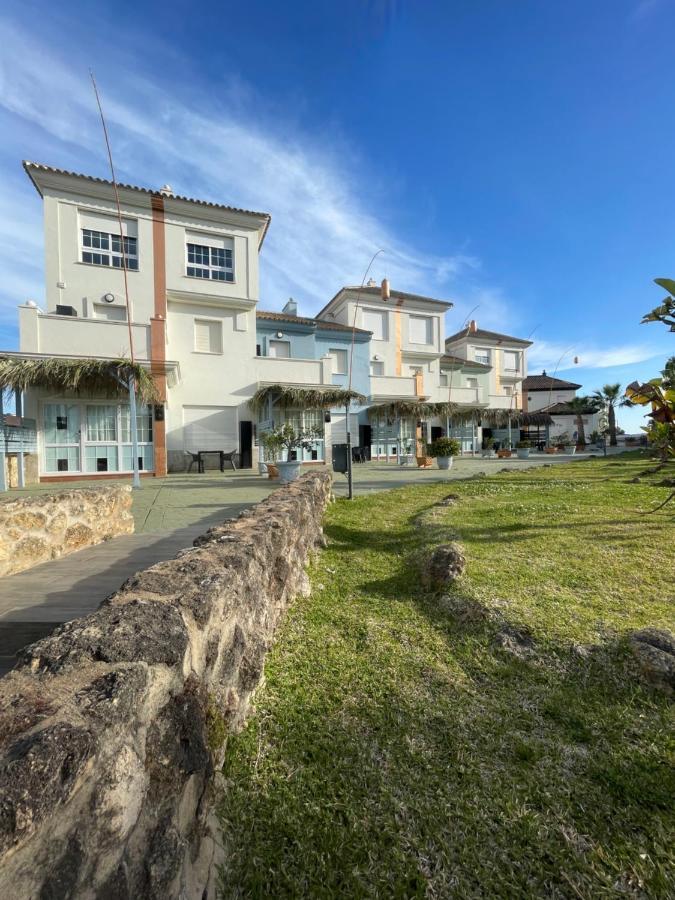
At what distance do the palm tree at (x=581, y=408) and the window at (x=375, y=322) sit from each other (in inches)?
814

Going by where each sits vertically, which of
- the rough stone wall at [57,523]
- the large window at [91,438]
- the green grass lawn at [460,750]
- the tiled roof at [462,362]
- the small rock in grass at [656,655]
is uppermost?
the tiled roof at [462,362]

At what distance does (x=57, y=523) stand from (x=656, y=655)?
502cm

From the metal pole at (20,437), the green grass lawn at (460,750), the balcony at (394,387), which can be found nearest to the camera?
the green grass lawn at (460,750)

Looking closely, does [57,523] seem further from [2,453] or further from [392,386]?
[392,386]

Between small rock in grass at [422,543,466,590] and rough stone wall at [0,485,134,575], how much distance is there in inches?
145

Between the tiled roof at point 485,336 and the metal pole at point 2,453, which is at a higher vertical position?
the tiled roof at point 485,336

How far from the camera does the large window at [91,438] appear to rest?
42.8ft

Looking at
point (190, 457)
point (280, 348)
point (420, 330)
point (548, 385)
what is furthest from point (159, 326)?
point (548, 385)

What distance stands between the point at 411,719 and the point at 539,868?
71 centimetres

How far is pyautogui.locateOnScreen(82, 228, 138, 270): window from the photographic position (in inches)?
592

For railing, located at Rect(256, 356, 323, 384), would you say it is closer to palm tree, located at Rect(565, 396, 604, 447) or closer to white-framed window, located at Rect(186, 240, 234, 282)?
white-framed window, located at Rect(186, 240, 234, 282)

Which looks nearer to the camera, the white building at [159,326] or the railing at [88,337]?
the railing at [88,337]

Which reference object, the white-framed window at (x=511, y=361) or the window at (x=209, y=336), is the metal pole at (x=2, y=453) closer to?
the window at (x=209, y=336)

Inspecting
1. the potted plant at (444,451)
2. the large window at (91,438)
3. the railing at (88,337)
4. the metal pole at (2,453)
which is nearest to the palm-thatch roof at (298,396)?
the potted plant at (444,451)
